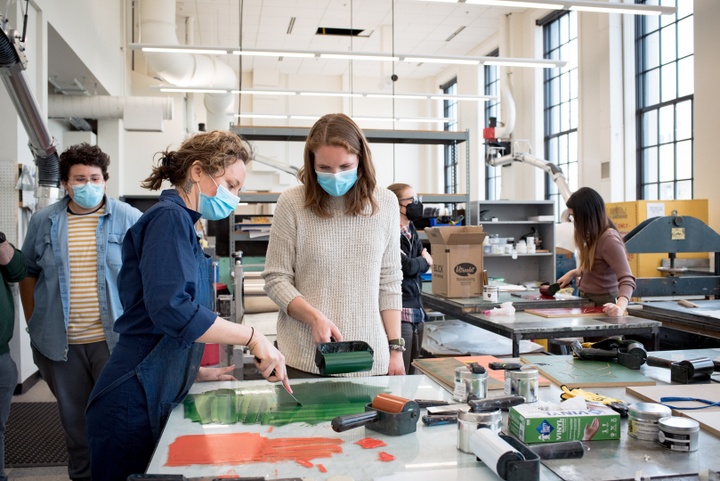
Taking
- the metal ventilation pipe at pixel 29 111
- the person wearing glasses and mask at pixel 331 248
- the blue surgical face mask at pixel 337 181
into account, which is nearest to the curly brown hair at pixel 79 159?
the metal ventilation pipe at pixel 29 111

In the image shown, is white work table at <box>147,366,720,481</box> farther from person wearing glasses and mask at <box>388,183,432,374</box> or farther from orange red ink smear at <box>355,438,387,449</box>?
person wearing glasses and mask at <box>388,183,432,374</box>

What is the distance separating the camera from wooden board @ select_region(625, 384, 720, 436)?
4.34 ft

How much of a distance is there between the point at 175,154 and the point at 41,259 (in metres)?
1.25

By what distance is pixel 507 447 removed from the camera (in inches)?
41.1

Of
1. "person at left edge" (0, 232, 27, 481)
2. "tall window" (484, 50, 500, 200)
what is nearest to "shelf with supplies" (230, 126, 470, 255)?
"person at left edge" (0, 232, 27, 481)

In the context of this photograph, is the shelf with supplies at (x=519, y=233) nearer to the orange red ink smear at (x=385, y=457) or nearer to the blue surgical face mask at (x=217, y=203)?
the blue surgical face mask at (x=217, y=203)

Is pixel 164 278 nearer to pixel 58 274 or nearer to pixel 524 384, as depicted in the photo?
pixel 524 384

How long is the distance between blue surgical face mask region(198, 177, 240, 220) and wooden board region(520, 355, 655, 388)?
103 cm

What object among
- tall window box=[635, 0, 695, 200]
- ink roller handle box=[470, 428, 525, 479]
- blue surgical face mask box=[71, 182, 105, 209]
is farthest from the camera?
tall window box=[635, 0, 695, 200]

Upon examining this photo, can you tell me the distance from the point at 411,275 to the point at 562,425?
190 centimetres

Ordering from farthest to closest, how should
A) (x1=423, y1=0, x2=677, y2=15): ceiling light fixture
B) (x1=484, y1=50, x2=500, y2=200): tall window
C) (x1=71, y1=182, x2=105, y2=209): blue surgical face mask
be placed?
(x1=484, y1=50, x2=500, y2=200): tall window < (x1=423, y1=0, x2=677, y2=15): ceiling light fixture < (x1=71, y1=182, x2=105, y2=209): blue surgical face mask

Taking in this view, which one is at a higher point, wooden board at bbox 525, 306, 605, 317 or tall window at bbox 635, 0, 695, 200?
tall window at bbox 635, 0, 695, 200

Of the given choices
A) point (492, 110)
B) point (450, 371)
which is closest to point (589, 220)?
point (450, 371)

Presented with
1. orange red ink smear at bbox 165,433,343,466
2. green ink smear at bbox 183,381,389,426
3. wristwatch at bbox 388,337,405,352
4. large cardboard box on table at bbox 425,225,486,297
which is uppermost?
large cardboard box on table at bbox 425,225,486,297
